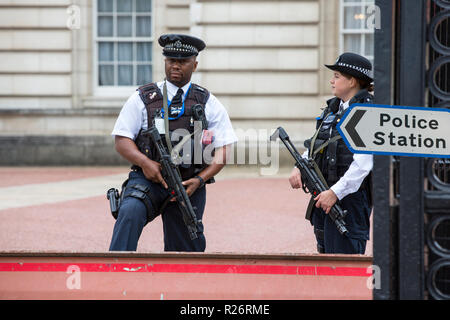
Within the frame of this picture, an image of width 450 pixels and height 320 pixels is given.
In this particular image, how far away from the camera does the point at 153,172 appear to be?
4.74 metres

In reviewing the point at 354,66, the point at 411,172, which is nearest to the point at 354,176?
the point at 354,66

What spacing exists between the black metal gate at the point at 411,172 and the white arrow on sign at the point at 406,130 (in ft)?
0.09

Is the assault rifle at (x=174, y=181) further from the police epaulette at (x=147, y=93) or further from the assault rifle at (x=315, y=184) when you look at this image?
the assault rifle at (x=315, y=184)

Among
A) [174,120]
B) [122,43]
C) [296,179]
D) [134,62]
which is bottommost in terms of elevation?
[296,179]

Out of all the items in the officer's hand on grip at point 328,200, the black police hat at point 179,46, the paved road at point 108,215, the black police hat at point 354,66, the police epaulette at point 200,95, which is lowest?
the paved road at point 108,215

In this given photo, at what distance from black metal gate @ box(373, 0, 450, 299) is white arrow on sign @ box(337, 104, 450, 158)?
0.03m

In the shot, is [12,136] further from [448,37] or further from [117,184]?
[448,37]

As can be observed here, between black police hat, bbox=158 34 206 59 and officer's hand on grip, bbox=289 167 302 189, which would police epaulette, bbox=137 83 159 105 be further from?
officer's hand on grip, bbox=289 167 302 189

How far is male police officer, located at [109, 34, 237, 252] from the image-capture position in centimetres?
479

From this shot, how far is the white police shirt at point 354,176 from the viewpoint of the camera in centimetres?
444

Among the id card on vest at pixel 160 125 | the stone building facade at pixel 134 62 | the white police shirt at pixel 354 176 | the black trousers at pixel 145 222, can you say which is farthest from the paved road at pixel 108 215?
the white police shirt at pixel 354 176

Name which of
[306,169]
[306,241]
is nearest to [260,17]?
[306,241]

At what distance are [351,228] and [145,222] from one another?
4.16ft

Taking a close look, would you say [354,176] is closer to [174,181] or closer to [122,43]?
[174,181]
